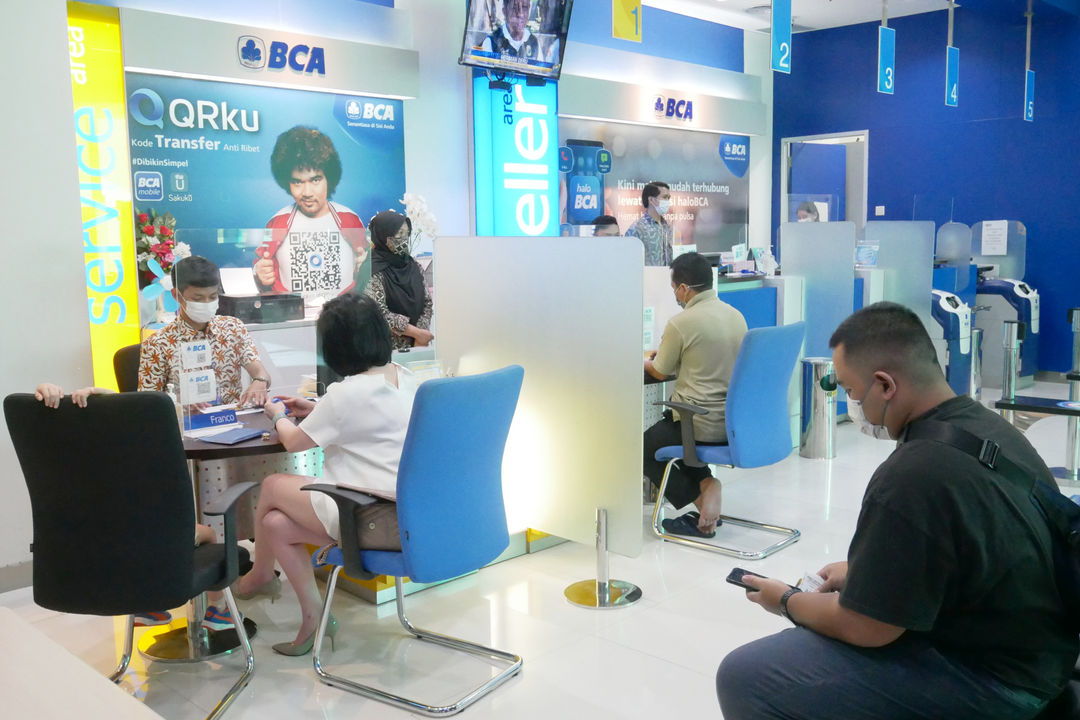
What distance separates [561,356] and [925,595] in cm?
202

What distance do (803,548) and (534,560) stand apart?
1.18 metres

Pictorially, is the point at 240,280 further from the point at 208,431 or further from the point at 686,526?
the point at 686,526

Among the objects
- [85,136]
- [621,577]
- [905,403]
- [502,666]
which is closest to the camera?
[905,403]

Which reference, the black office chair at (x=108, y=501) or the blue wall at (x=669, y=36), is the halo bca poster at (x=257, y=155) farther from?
the blue wall at (x=669, y=36)

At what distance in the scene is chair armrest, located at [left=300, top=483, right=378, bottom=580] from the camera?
105 inches

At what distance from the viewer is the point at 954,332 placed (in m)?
6.61

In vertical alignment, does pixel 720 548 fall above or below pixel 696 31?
below

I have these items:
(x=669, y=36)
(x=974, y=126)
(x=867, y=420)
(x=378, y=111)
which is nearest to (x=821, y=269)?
(x=378, y=111)

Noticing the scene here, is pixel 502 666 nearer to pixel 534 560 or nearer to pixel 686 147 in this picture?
pixel 534 560

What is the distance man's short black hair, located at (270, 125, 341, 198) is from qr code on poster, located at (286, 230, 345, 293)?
251 centimetres

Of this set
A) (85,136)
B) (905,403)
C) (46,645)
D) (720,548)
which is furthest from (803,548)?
(85,136)

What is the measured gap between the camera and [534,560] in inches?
157

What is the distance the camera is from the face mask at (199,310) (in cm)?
342

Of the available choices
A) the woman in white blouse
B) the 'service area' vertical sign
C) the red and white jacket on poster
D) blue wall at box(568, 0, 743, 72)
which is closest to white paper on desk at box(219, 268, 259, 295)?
the red and white jacket on poster
